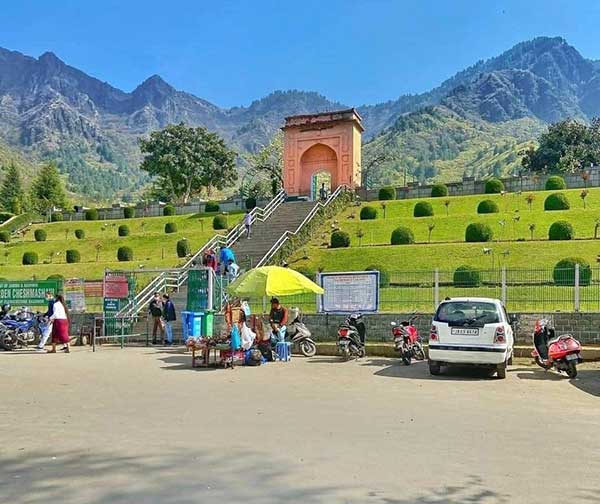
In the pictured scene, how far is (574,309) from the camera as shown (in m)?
14.4

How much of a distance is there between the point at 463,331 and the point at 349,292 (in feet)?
17.4

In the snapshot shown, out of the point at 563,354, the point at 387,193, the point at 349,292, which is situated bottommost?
the point at 563,354

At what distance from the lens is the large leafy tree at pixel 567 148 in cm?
5812

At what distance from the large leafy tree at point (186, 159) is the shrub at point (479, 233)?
4092 cm

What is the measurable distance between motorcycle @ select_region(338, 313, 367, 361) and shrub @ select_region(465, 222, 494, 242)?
11.3 meters

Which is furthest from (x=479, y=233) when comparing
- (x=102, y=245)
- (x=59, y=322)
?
(x=102, y=245)

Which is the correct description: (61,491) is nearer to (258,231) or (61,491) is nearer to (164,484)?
(164,484)

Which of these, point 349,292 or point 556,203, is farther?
point 556,203

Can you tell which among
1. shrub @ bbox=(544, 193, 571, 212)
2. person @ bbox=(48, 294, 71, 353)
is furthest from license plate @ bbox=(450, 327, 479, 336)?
shrub @ bbox=(544, 193, 571, 212)

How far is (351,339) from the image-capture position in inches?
547

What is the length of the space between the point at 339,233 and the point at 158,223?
17.3 meters

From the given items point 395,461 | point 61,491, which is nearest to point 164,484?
point 61,491

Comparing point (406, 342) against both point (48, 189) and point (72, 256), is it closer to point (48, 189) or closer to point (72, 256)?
point (72, 256)

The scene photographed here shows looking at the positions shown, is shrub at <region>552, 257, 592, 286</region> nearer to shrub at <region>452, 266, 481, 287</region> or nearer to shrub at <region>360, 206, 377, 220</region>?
shrub at <region>452, 266, 481, 287</region>
